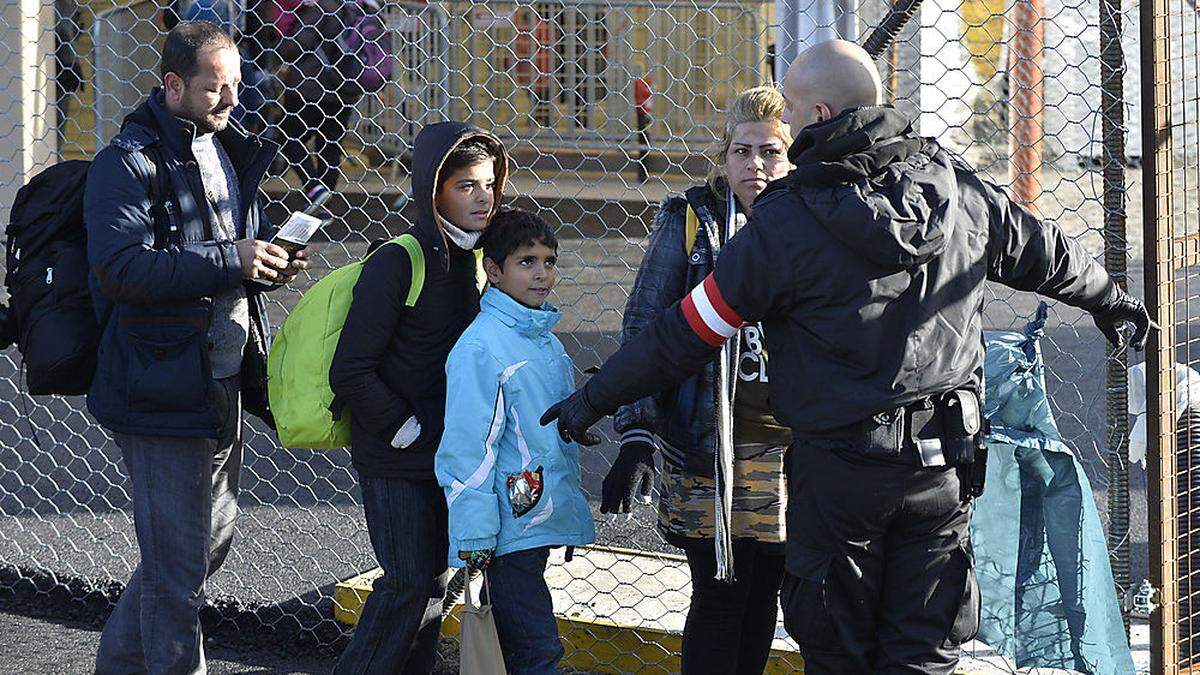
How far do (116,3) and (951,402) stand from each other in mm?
9662

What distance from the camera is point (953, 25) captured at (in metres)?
11.9

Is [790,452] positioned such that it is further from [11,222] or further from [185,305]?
[11,222]

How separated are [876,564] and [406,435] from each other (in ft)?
3.57

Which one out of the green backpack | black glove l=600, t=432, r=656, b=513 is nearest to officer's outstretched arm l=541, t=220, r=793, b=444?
black glove l=600, t=432, r=656, b=513

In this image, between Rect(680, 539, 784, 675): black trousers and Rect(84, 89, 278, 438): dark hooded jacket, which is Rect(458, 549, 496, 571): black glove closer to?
Rect(680, 539, 784, 675): black trousers

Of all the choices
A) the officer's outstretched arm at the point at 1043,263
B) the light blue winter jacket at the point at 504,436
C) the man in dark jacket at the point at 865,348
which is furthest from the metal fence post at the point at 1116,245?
the light blue winter jacket at the point at 504,436

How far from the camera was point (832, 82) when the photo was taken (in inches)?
108

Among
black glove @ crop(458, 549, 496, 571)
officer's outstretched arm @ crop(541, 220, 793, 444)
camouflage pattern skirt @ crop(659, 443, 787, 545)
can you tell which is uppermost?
officer's outstretched arm @ crop(541, 220, 793, 444)

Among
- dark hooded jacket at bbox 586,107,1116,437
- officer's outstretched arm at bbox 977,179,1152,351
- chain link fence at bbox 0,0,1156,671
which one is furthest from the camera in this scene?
chain link fence at bbox 0,0,1156,671

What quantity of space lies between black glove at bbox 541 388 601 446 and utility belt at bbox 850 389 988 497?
529 mm

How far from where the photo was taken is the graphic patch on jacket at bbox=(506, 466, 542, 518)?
10.6 ft

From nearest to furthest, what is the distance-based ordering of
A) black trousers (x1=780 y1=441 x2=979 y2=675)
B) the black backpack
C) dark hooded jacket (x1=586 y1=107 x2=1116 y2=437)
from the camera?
1. dark hooded jacket (x1=586 y1=107 x2=1116 y2=437)
2. black trousers (x1=780 y1=441 x2=979 y2=675)
3. the black backpack

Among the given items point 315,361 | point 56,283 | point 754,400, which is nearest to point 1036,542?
point 754,400

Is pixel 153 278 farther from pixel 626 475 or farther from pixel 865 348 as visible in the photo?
pixel 865 348
